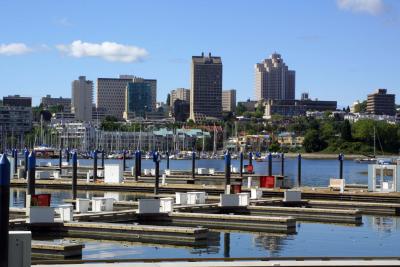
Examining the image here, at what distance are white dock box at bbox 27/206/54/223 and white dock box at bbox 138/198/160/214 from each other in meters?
6.08

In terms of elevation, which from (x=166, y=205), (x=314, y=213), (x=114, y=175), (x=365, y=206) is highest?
(x=114, y=175)

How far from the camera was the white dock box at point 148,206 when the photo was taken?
38469mm

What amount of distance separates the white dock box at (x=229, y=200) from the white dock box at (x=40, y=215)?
12368 millimetres

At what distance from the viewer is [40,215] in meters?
33.2

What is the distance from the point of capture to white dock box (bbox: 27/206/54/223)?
3300cm

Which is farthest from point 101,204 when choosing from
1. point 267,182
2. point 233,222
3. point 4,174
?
point 4,174

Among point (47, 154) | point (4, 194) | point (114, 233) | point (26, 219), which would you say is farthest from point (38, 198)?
point (47, 154)

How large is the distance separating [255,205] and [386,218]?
672 centimetres

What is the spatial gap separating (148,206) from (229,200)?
6377mm

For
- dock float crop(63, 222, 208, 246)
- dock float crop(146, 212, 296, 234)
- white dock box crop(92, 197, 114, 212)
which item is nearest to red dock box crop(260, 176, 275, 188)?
dock float crop(146, 212, 296, 234)

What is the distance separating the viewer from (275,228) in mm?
36281

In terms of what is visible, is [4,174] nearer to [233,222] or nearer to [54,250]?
[54,250]

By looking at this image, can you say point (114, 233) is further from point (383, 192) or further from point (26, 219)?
point (383, 192)

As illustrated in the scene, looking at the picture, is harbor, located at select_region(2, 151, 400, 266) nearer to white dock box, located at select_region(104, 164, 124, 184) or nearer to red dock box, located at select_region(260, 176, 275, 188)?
→ red dock box, located at select_region(260, 176, 275, 188)
